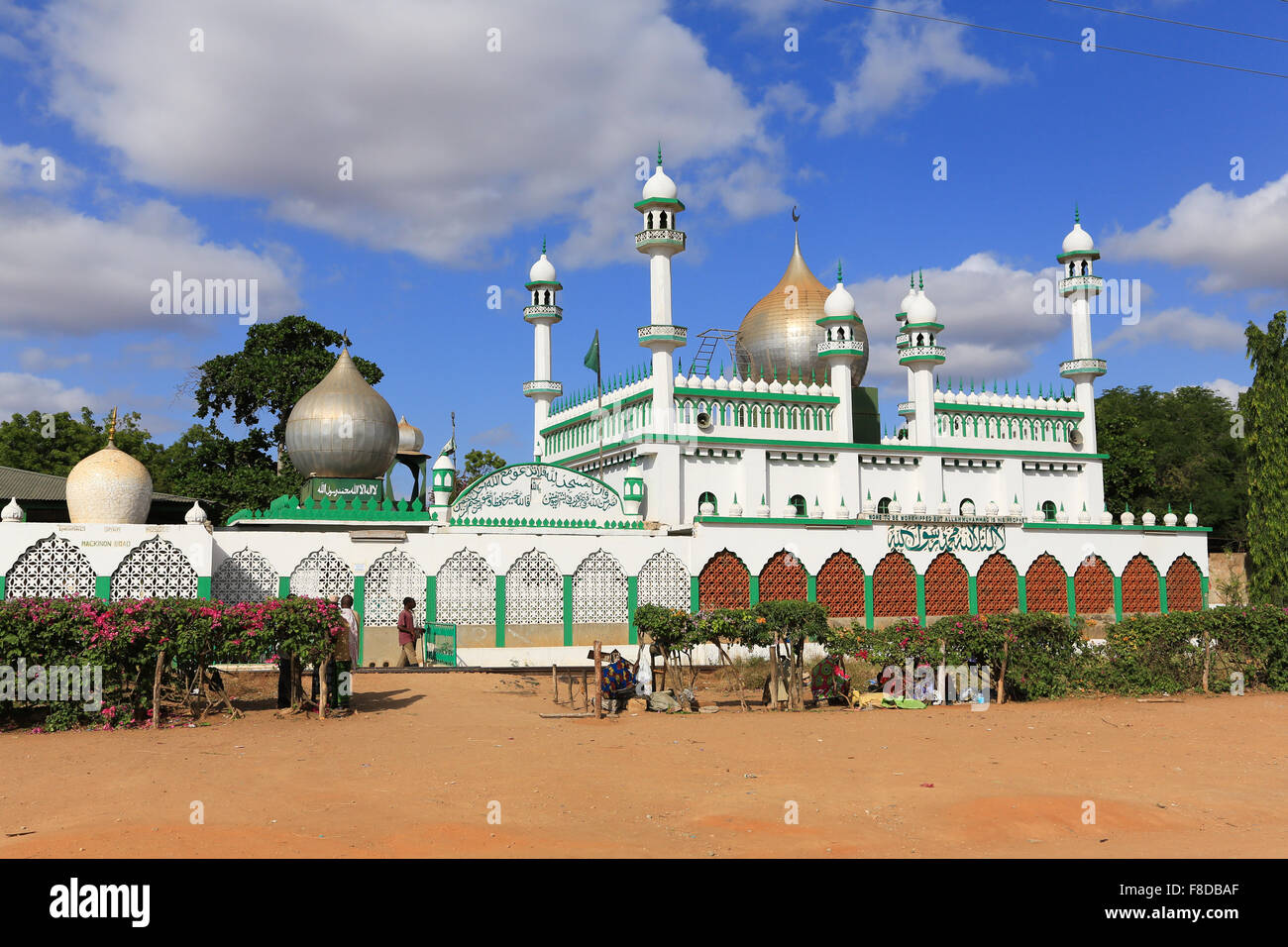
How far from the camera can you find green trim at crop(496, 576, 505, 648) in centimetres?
2109

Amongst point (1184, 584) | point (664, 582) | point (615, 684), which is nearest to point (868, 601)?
Answer: point (664, 582)

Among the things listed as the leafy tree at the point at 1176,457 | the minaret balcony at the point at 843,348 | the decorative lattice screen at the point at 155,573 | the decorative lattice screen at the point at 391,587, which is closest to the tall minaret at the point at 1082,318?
the minaret balcony at the point at 843,348

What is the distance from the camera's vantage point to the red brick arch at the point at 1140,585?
27828 mm

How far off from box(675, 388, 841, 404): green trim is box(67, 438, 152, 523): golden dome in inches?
502

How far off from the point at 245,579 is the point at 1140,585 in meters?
22.5

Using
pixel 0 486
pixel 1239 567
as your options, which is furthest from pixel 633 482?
pixel 1239 567

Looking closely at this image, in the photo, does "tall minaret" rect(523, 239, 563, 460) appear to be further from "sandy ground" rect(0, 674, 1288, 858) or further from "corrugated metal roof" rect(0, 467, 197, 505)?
"sandy ground" rect(0, 674, 1288, 858)

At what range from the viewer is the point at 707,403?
2641 cm

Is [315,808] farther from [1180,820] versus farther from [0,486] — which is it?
[0,486]

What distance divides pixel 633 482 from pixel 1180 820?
52.0 feet

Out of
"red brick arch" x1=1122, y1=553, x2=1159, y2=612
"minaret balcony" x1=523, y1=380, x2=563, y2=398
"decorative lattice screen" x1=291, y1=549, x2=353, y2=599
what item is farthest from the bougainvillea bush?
"red brick arch" x1=1122, y1=553, x2=1159, y2=612

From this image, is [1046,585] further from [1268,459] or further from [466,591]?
[466,591]

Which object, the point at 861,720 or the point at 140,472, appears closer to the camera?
the point at 861,720

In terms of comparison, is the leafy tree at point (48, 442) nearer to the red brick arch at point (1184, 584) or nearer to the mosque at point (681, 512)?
the mosque at point (681, 512)
